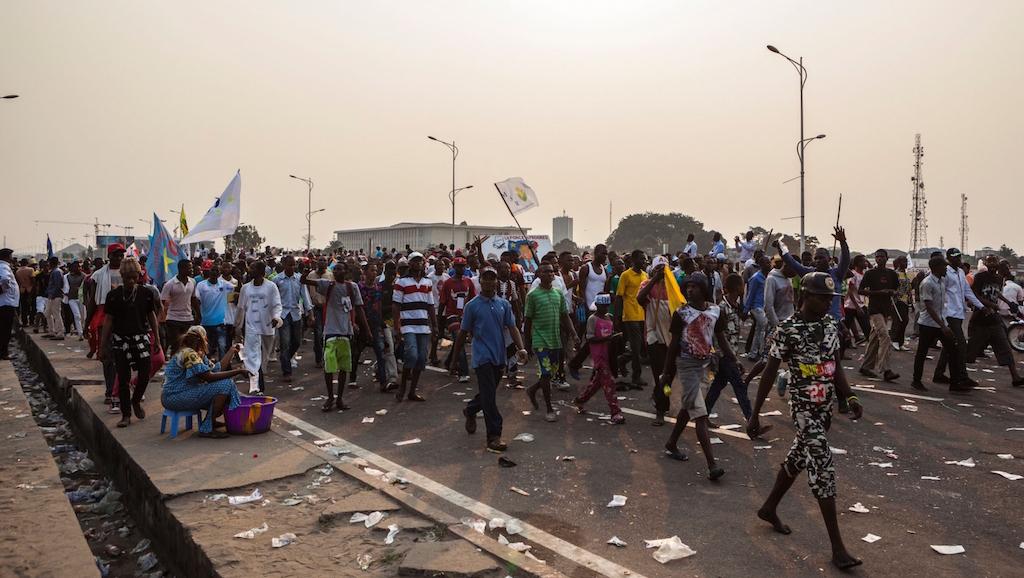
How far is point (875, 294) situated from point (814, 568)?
7266mm

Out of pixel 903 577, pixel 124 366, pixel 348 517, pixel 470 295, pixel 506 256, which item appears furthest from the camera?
pixel 506 256

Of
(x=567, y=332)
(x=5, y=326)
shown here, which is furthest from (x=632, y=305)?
A: (x=5, y=326)

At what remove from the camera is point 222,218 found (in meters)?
13.7

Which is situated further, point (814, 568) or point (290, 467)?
point (290, 467)

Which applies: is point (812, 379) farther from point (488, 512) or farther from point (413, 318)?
point (413, 318)

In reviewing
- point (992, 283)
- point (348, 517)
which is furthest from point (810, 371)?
point (992, 283)

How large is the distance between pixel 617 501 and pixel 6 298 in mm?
12471

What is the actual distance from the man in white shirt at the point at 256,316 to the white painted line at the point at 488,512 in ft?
8.17

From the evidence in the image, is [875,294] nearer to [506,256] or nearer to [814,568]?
[506,256]

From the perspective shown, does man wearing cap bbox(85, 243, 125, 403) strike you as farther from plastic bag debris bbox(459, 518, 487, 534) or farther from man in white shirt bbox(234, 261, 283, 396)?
plastic bag debris bbox(459, 518, 487, 534)

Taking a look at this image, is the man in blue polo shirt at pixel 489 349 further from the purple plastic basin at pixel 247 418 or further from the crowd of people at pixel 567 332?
the purple plastic basin at pixel 247 418

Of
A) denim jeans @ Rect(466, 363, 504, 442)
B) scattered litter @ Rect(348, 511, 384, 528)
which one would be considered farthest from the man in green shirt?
scattered litter @ Rect(348, 511, 384, 528)

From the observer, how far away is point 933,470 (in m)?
6.27

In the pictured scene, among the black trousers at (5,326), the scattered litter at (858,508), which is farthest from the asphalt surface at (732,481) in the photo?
the black trousers at (5,326)
